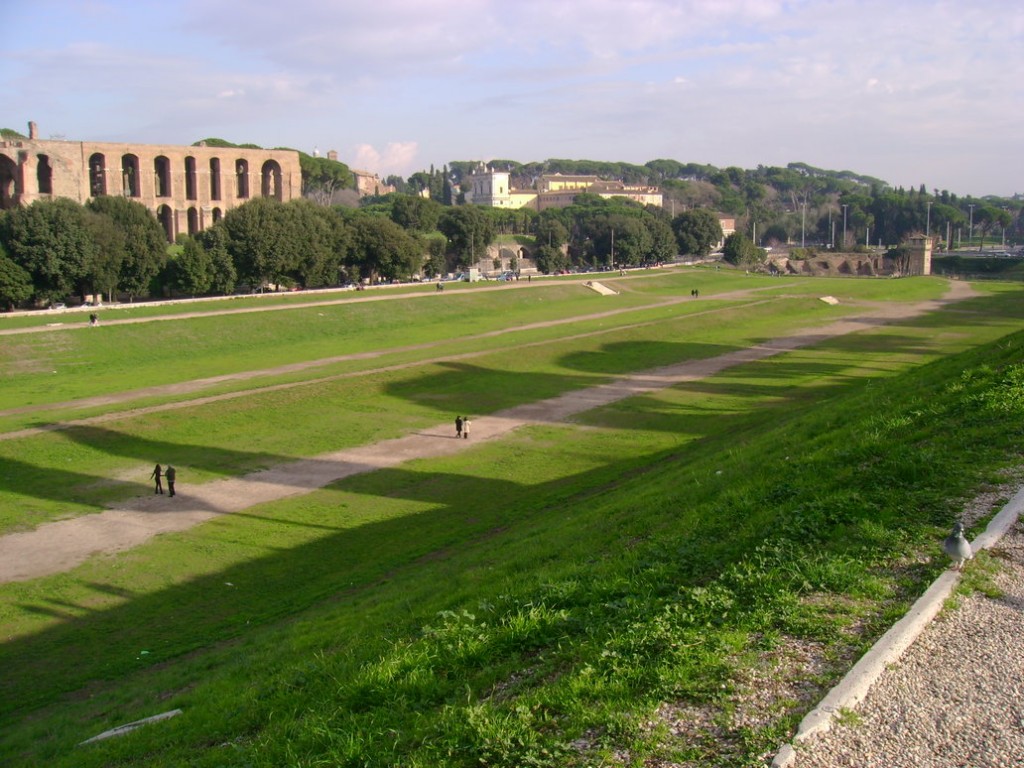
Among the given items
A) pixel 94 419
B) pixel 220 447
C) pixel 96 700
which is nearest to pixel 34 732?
pixel 96 700

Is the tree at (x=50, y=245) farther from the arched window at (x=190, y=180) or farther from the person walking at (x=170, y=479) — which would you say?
the person walking at (x=170, y=479)

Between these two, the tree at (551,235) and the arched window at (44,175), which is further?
the tree at (551,235)

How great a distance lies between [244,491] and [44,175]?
62.5 metres

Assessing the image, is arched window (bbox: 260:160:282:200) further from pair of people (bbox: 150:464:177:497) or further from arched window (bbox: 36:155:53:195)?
pair of people (bbox: 150:464:177:497)

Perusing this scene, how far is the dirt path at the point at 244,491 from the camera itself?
1738 cm

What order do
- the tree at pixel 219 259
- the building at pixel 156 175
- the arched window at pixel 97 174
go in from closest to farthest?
the tree at pixel 219 259 < the building at pixel 156 175 < the arched window at pixel 97 174

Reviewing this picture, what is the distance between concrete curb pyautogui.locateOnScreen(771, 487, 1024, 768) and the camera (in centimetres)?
549

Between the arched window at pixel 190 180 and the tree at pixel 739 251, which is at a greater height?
the arched window at pixel 190 180

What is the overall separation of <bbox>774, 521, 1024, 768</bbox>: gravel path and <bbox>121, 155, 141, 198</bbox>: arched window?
81066 mm

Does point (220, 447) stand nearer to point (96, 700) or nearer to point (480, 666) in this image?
point (96, 700)

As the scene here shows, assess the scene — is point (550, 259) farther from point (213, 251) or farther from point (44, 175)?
point (44, 175)

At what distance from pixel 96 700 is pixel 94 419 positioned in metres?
17.1

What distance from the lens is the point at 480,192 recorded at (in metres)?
180

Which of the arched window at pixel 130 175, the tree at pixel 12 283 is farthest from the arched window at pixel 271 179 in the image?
the tree at pixel 12 283
